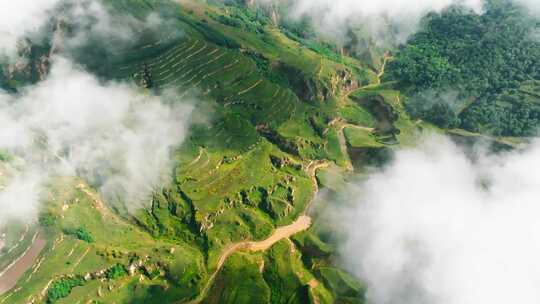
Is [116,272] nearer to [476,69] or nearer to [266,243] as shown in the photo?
[266,243]

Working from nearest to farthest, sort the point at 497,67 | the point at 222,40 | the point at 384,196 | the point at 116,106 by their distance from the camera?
the point at 384,196 < the point at 116,106 < the point at 222,40 < the point at 497,67

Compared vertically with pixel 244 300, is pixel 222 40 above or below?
above

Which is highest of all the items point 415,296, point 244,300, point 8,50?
point 8,50

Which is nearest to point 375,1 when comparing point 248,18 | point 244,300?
point 248,18

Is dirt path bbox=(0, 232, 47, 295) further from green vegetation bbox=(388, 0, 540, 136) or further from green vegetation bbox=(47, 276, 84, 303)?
green vegetation bbox=(388, 0, 540, 136)

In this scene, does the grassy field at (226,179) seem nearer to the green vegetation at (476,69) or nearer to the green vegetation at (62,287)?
the green vegetation at (62,287)

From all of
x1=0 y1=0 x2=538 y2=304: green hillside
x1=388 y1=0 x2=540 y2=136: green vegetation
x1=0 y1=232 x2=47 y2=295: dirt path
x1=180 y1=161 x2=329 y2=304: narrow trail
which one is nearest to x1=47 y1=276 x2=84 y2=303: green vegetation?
→ x1=0 y1=0 x2=538 y2=304: green hillside

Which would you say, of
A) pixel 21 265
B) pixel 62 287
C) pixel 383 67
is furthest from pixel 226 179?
pixel 383 67

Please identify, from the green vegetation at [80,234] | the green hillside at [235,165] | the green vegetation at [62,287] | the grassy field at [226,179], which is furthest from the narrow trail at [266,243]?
the green vegetation at [80,234]

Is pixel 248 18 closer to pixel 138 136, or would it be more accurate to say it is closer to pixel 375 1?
pixel 375 1
